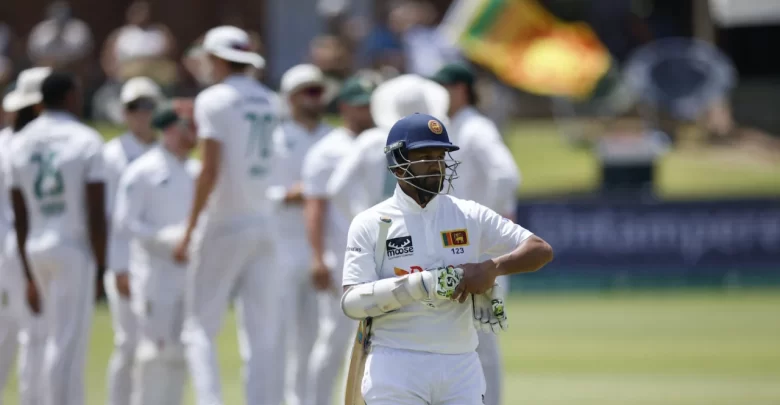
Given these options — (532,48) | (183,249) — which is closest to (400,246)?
(183,249)

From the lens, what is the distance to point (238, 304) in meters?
9.84

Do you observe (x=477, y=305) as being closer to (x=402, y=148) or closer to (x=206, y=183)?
(x=402, y=148)

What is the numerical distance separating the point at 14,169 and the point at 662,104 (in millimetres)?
19739

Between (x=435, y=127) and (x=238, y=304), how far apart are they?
370 cm

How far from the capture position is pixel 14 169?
9484 millimetres

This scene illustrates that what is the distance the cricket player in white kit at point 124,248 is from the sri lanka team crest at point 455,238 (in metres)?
4.00

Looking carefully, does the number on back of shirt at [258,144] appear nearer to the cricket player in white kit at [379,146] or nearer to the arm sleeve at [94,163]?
the cricket player in white kit at [379,146]

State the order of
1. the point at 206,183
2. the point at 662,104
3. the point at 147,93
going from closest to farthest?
the point at 206,183 < the point at 147,93 < the point at 662,104

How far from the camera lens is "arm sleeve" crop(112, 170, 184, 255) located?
10.2m

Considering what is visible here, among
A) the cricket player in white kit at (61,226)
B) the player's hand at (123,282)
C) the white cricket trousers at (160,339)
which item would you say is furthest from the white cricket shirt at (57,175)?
the white cricket trousers at (160,339)

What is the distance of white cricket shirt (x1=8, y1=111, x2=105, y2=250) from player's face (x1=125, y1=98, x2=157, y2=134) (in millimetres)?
1745

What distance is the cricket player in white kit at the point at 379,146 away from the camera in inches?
358

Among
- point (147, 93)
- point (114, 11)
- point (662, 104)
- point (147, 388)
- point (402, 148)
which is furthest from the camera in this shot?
point (114, 11)

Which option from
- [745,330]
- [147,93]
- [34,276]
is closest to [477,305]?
[34,276]
